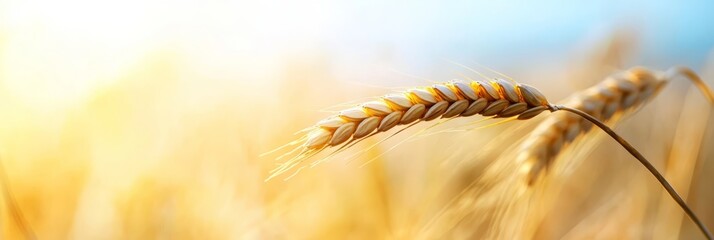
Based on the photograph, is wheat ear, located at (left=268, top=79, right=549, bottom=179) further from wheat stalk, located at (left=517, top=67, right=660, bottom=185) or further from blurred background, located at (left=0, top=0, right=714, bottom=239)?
wheat stalk, located at (left=517, top=67, right=660, bottom=185)

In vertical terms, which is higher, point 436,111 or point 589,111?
point 436,111

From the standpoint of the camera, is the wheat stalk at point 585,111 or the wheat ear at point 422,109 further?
the wheat stalk at point 585,111

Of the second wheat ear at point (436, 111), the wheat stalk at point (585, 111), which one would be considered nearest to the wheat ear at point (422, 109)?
the second wheat ear at point (436, 111)

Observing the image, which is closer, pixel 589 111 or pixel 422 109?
pixel 422 109

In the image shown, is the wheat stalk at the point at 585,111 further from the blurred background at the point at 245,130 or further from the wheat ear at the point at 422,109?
the wheat ear at the point at 422,109

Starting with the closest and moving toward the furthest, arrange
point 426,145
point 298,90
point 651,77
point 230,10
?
point 651,77 < point 426,145 < point 298,90 < point 230,10

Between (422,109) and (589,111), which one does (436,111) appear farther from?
(589,111)

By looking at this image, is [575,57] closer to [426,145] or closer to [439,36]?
[439,36]

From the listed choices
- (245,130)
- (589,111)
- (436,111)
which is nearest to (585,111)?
(589,111)

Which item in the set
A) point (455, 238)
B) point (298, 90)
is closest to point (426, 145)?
point (455, 238)
